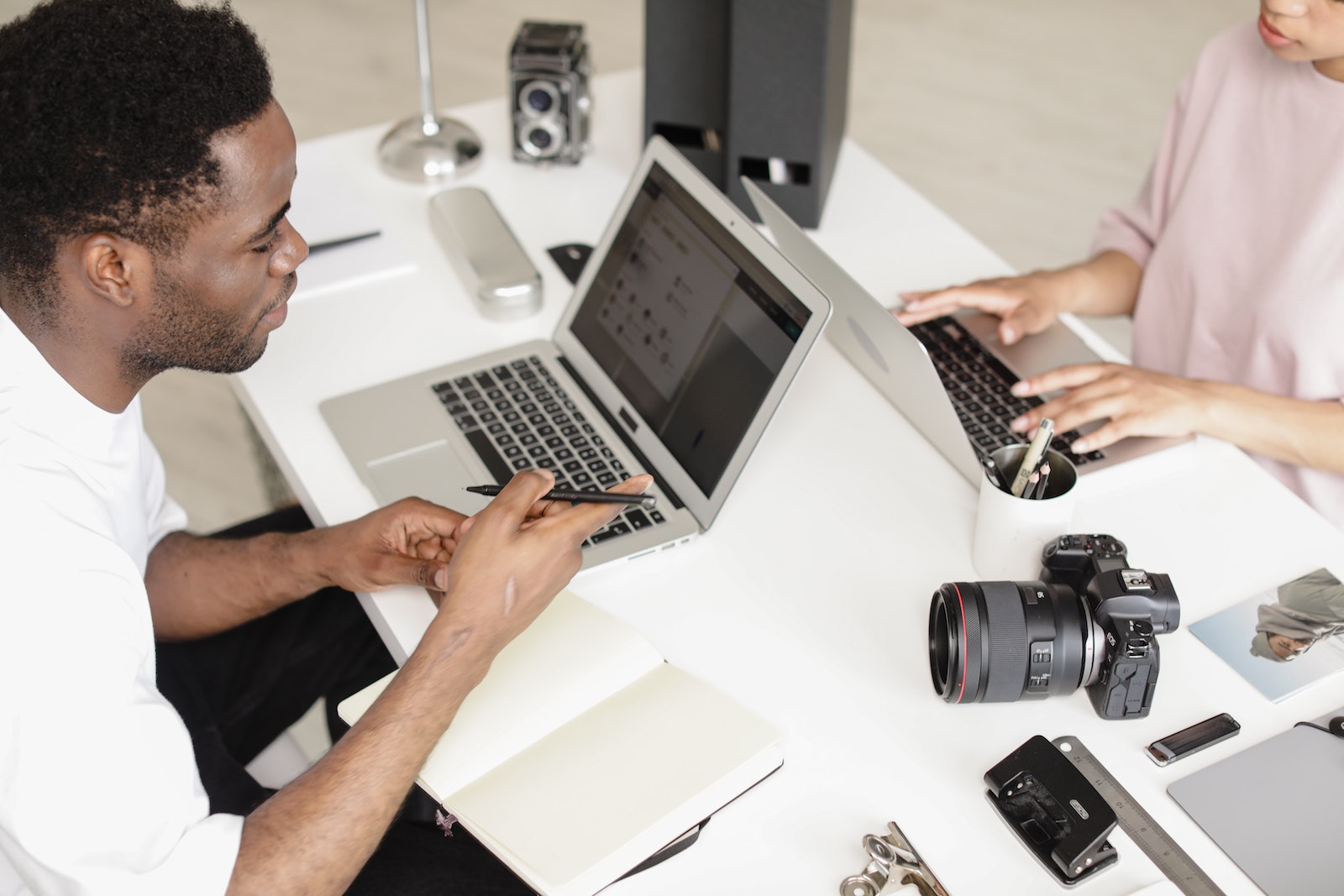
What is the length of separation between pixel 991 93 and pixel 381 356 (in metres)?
2.60

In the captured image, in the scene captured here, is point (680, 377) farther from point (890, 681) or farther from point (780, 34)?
point (780, 34)

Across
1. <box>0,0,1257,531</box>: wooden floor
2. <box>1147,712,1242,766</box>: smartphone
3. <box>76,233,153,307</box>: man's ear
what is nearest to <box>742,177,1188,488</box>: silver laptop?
<box>1147,712,1242,766</box>: smartphone

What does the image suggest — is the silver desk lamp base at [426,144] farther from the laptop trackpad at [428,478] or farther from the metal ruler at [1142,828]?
the metal ruler at [1142,828]

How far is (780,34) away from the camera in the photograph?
1.49 meters

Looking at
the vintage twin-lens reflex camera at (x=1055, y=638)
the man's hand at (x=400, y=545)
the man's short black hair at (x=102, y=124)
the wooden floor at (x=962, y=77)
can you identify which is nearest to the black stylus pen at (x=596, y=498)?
the man's hand at (x=400, y=545)

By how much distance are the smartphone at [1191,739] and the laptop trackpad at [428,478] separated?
2.16 ft

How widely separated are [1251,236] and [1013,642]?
75 cm

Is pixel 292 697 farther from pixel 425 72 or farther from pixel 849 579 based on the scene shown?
pixel 425 72

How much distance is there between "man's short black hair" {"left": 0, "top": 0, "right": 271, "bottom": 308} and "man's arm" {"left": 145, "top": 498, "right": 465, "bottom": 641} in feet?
1.09

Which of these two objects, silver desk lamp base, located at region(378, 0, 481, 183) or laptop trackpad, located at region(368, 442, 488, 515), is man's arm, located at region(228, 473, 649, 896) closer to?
laptop trackpad, located at region(368, 442, 488, 515)

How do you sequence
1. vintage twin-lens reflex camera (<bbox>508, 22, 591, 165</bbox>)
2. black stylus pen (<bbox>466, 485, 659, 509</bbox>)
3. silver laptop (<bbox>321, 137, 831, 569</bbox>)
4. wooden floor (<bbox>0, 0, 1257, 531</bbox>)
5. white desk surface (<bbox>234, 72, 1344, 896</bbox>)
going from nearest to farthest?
white desk surface (<bbox>234, 72, 1344, 896</bbox>), black stylus pen (<bbox>466, 485, 659, 509</bbox>), silver laptop (<bbox>321, 137, 831, 569</bbox>), vintage twin-lens reflex camera (<bbox>508, 22, 591, 165</bbox>), wooden floor (<bbox>0, 0, 1257, 531</bbox>)

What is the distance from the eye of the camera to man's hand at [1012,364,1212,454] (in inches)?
49.2

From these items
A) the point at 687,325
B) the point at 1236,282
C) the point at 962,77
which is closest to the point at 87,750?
A: the point at 687,325

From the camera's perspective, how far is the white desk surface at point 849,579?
93 cm
